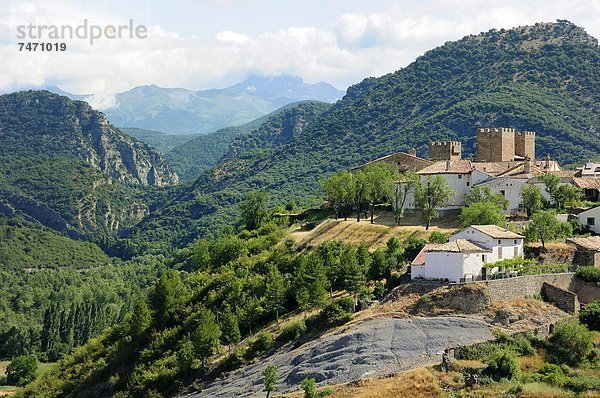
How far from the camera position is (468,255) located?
5384cm

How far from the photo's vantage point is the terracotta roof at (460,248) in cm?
5381

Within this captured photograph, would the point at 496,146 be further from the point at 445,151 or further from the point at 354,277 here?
the point at 354,277

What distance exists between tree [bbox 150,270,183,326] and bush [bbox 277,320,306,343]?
67.8 ft

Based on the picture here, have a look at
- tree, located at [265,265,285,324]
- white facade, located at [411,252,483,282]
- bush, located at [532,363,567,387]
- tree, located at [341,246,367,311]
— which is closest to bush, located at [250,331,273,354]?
tree, located at [265,265,285,324]

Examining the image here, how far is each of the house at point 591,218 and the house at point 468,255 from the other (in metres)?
10.7

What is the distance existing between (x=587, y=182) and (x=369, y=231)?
71.4ft

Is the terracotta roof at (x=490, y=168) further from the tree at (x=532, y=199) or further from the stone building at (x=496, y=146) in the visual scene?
the tree at (x=532, y=199)

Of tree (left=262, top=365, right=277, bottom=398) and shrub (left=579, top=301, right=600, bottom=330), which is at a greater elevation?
shrub (left=579, top=301, right=600, bottom=330)

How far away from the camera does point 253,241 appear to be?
288 feet

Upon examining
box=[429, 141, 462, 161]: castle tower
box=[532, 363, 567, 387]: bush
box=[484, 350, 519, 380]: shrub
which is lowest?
box=[532, 363, 567, 387]: bush

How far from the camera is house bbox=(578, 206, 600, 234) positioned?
65938 millimetres

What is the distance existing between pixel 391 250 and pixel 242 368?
15271 mm

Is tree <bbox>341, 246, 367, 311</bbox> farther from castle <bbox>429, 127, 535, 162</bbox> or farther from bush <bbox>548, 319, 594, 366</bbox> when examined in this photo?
castle <bbox>429, 127, 535, 162</bbox>

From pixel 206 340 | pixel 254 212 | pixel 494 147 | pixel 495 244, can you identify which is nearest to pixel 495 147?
pixel 494 147
